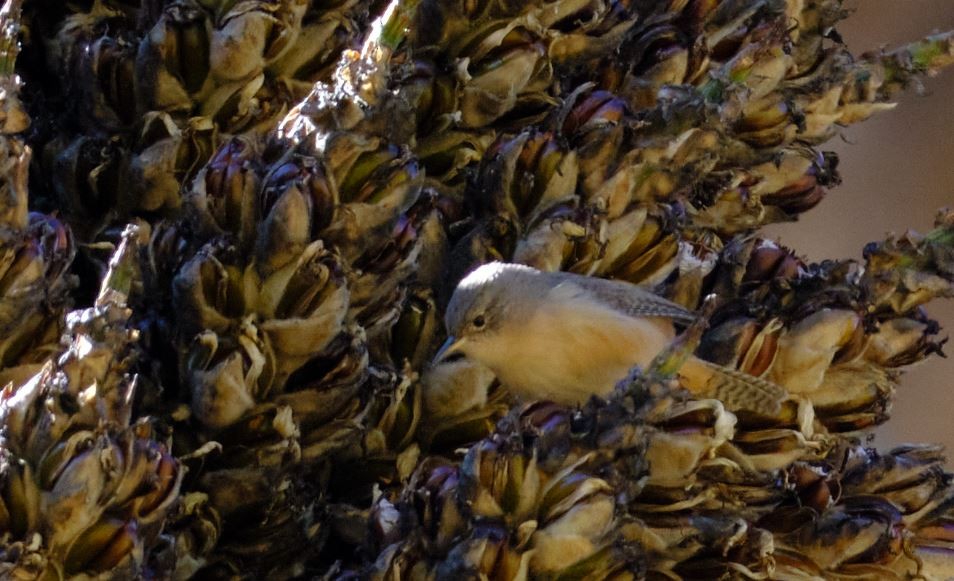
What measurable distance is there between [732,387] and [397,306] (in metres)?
0.18

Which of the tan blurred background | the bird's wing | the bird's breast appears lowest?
the tan blurred background

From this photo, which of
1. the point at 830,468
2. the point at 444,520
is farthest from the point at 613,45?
the point at 444,520

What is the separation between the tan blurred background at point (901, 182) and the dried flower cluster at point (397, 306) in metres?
1.15

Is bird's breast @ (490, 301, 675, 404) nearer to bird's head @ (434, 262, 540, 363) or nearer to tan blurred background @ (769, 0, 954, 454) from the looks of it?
bird's head @ (434, 262, 540, 363)

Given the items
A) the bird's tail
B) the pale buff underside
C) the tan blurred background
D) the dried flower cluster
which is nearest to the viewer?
the dried flower cluster

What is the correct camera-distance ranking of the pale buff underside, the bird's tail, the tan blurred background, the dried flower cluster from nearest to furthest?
the dried flower cluster → the bird's tail → the pale buff underside → the tan blurred background

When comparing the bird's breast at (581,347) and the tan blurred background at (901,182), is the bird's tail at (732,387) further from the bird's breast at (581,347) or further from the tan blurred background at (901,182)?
the tan blurred background at (901,182)

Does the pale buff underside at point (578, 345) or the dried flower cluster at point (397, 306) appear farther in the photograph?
the pale buff underside at point (578, 345)

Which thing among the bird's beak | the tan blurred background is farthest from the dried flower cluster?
the tan blurred background

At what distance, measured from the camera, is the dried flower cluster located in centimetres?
57

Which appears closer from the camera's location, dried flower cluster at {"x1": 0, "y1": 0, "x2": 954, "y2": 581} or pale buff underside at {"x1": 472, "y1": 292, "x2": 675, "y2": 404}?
dried flower cluster at {"x1": 0, "y1": 0, "x2": 954, "y2": 581}

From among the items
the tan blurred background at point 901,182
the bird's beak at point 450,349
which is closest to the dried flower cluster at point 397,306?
the bird's beak at point 450,349

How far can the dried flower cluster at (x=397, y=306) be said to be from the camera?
57 cm

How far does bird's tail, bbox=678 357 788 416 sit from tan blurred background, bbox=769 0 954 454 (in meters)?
1.36
